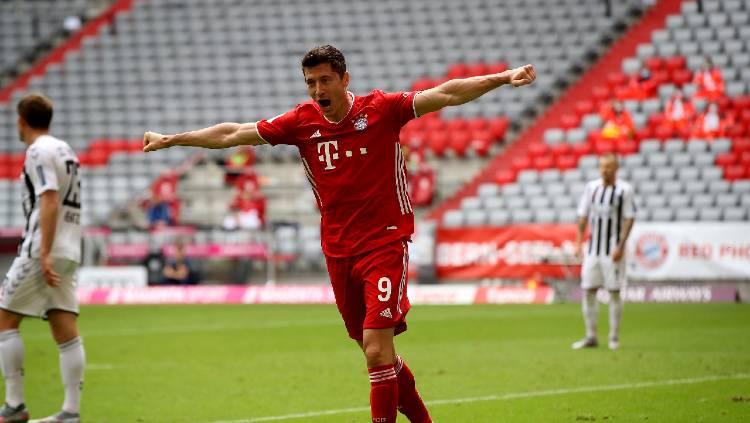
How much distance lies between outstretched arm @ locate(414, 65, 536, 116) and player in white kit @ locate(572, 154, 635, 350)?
778 centimetres

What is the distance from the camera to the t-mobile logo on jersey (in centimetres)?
702

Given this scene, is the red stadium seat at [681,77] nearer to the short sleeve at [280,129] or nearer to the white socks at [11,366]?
the white socks at [11,366]

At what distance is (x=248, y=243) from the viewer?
85.9ft

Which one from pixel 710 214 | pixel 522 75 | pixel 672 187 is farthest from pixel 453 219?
pixel 522 75

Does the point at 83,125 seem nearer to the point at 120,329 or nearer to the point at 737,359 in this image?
the point at 120,329

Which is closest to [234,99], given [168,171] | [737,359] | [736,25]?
[168,171]

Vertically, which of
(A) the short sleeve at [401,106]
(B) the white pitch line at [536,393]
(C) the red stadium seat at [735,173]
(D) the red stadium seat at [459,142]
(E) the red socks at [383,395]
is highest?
(D) the red stadium seat at [459,142]

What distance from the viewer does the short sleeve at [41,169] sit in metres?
8.27

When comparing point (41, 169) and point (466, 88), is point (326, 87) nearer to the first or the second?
point (466, 88)

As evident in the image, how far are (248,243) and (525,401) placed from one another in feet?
55.8

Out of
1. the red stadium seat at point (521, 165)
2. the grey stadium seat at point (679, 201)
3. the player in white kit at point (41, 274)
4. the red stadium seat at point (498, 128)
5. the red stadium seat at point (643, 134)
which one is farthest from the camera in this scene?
the red stadium seat at point (498, 128)

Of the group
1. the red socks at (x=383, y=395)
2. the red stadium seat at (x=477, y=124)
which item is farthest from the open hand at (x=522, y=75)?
the red stadium seat at (x=477, y=124)

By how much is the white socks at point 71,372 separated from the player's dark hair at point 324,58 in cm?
303

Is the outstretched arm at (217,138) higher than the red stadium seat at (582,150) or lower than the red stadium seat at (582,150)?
lower
